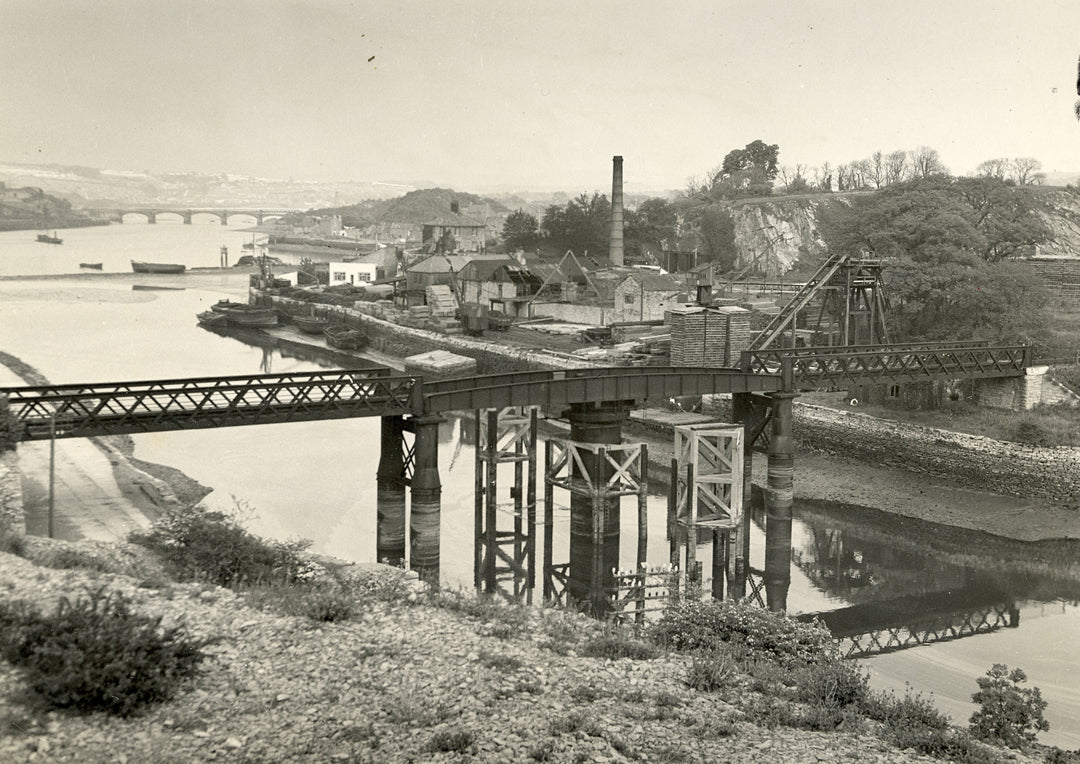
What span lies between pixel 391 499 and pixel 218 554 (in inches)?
294

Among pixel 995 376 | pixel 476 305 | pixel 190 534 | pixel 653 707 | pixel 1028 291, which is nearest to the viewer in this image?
pixel 653 707

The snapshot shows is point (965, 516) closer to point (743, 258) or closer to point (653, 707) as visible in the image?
point (653, 707)

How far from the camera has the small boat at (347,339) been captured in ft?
236

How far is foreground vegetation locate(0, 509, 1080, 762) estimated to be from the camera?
12.9m

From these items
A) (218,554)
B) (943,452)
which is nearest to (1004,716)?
(218,554)

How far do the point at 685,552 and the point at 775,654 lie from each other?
11954 mm

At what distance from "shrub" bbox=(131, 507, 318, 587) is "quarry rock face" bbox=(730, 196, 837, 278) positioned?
230 ft

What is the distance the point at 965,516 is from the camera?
34500mm

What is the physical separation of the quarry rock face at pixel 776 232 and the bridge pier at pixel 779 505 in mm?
55839

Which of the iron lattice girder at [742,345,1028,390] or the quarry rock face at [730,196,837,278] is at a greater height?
the quarry rock face at [730,196,837,278]

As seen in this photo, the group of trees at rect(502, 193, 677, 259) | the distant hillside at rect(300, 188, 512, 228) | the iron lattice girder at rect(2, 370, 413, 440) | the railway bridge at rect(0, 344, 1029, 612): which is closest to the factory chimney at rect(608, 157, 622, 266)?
the group of trees at rect(502, 193, 677, 259)

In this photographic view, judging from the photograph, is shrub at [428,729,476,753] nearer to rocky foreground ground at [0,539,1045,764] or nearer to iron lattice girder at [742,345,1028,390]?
rocky foreground ground at [0,539,1045,764]

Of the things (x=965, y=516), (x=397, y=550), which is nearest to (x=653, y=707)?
(x=397, y=550)

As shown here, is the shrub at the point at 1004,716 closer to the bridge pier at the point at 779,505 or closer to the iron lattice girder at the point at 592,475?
the bridge pier at the point at 779,505
